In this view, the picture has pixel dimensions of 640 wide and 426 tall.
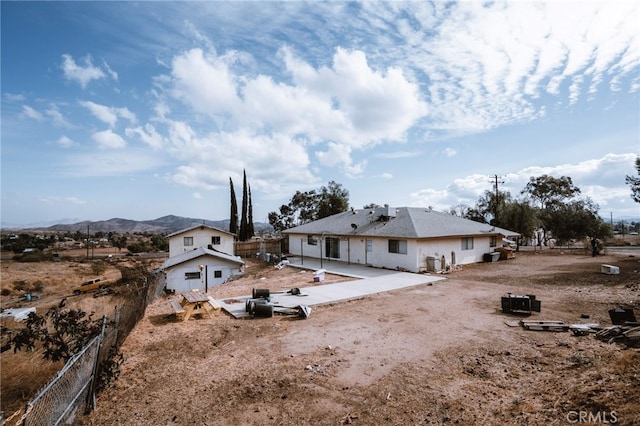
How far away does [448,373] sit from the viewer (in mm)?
6465

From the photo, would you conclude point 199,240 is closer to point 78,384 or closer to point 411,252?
point 411,252

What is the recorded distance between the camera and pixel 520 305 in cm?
1066

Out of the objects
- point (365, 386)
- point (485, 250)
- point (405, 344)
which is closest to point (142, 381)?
point (365, 386)

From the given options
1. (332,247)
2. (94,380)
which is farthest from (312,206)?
(94,380)

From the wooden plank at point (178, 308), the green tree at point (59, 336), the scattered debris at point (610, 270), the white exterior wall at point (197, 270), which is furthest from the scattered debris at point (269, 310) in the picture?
the scattered debris at point (610, 270)

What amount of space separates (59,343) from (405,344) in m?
7.36

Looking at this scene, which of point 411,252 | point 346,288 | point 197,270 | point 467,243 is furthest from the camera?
point 197,270

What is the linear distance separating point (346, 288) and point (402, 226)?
8.49 m

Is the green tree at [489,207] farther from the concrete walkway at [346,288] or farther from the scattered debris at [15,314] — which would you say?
the scattered debris at [15,314]

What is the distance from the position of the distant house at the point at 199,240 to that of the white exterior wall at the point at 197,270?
10625 mm

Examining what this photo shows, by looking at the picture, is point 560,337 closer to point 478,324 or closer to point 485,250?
point 478,324

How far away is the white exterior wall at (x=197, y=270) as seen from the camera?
76.9 feet

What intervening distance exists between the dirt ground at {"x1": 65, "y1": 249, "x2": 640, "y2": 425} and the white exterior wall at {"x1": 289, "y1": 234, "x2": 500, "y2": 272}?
338 inches

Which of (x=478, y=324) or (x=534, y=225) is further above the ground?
(x=534, y=225)
